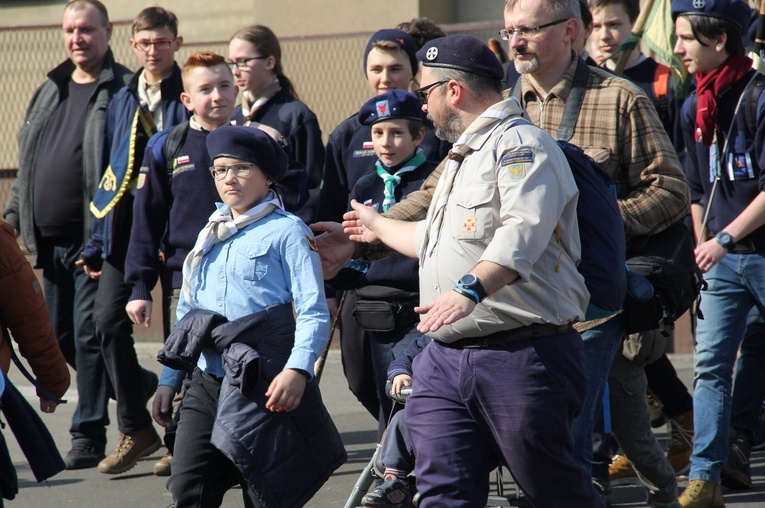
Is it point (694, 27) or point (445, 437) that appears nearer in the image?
point (445, 437)

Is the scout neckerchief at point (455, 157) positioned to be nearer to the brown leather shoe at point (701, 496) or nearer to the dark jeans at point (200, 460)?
the dark jeans at point (200, 460)

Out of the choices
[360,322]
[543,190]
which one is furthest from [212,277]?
[543,190]

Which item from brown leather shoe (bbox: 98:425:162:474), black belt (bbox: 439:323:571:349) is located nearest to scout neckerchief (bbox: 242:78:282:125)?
brown leather shoe (bbox: 98:425:162:474)

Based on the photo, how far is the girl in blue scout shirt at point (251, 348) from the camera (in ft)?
13.5

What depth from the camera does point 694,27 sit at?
5.18 meters

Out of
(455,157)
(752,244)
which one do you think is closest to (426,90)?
(455,157)

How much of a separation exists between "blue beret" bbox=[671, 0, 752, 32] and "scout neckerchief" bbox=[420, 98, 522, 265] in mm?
1795

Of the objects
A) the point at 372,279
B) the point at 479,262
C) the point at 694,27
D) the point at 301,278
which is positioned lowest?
the point at 372,279

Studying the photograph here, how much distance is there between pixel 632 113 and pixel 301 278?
138 centimetres

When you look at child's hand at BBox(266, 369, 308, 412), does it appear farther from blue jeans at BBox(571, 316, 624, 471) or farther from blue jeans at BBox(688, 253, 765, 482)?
blue jeans at BBox(688, 253, 765, 482)

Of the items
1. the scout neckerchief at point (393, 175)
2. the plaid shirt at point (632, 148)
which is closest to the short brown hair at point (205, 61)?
the scout neckerchief at point (393, 175)

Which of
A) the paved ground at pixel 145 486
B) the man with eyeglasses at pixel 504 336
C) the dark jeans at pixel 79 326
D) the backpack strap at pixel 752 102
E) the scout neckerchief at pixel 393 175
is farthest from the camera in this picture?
the dark jeans at pixel 79 326

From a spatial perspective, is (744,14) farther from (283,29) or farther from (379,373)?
(283,29)

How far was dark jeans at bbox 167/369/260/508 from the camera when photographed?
417cm
